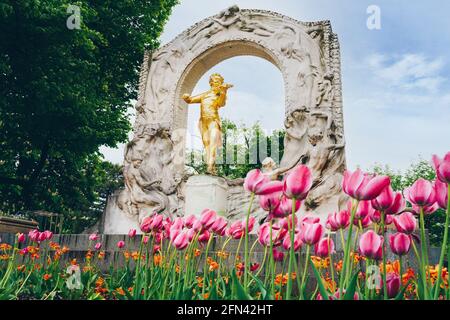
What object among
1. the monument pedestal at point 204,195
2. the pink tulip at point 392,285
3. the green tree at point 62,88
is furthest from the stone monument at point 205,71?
the pink tulip at point 392,285

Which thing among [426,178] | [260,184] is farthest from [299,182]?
[426,178]

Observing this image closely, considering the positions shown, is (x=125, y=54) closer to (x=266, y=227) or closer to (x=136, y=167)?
(x=136, y=167)

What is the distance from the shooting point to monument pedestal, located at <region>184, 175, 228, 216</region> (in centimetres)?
827

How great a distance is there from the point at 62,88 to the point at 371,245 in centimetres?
1067

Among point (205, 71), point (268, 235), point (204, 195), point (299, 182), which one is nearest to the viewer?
point (299, 182)

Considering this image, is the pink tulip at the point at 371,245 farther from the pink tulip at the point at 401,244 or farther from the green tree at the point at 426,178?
the green tree at the point at 426,178

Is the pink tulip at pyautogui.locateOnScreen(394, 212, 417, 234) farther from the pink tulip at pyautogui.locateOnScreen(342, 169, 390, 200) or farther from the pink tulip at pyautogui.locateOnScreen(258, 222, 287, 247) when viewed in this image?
the pink tulip at pyautogui.locateOnScreen(258, 222, 287, 247)

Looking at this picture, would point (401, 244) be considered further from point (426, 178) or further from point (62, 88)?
point (426, 178)

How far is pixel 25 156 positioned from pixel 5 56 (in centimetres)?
352

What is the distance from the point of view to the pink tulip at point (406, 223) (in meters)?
1.56

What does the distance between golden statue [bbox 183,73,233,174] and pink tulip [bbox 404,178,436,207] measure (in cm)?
777

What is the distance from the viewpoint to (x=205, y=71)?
37.7 ft

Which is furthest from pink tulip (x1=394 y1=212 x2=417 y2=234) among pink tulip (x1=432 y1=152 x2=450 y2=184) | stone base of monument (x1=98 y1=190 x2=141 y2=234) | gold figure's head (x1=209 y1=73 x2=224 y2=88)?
stone base of monument (x1=98 y1=190 x2=141 y2=234)
